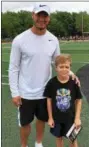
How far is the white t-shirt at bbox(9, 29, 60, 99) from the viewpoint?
384cm

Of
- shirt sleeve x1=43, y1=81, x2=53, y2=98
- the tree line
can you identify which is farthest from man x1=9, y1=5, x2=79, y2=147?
the tree line

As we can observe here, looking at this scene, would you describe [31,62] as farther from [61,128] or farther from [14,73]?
[61,128]

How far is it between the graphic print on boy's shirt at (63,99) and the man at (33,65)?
30 cm

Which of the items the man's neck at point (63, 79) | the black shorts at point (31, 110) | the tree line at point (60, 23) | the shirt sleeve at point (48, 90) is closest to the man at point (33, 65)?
the black shorts at point (31, 110)

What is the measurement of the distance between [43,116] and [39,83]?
0.43 metres

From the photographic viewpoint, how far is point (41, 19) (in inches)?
147

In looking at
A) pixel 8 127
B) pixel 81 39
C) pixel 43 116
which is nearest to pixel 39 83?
pixel 43 116

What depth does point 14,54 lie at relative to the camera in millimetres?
3877

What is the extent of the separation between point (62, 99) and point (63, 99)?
1cm

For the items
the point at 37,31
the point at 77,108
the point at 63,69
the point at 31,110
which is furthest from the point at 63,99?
the point at 37,31

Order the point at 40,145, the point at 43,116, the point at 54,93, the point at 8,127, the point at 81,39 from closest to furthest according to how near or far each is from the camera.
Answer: the point at 54,93 < the point at 43,116 < the point at 40,145 < the point at 8,127 < the point at 81,39

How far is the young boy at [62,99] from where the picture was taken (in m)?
3.72

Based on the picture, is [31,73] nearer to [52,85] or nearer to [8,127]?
[52,85]

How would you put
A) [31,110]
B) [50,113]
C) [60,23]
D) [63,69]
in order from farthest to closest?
[60,23], [31,110], [50,113], [63,69]
